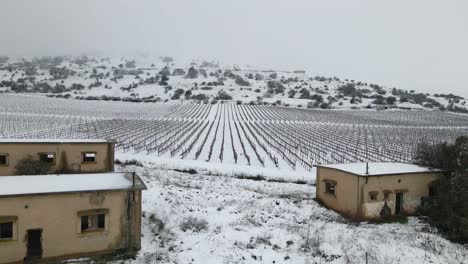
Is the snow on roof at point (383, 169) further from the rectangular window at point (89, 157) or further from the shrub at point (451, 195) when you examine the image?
the rectangular window at point (89, 157)

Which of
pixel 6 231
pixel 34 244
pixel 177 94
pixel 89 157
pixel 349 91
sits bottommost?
pixel 34 244

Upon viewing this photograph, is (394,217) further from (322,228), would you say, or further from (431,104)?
(431,104)

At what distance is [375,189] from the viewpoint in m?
20.1

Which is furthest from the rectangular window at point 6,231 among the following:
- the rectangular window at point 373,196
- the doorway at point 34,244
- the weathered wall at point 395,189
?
the rectangular window at point 373,196

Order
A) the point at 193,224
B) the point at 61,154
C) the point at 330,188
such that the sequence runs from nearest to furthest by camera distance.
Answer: the point at 193,224
the point at 330,188
the point at 61,154

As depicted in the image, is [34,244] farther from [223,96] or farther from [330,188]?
[223,96]

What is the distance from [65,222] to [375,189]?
45.4 ft

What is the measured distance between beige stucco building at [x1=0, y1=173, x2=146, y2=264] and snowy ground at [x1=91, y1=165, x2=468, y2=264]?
4.64 feet

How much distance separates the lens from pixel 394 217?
20.5 metres

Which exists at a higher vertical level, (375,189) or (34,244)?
(375,189)

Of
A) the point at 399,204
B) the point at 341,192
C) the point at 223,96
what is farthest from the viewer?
the point at 223,96

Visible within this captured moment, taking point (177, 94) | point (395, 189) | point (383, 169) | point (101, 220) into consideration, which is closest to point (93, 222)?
point (101, 220)

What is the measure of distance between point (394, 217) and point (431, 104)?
4435 inches

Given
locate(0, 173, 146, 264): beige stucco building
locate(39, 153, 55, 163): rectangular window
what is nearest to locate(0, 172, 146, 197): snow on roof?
locate(0, 173, 146, 264): beige stucco building
